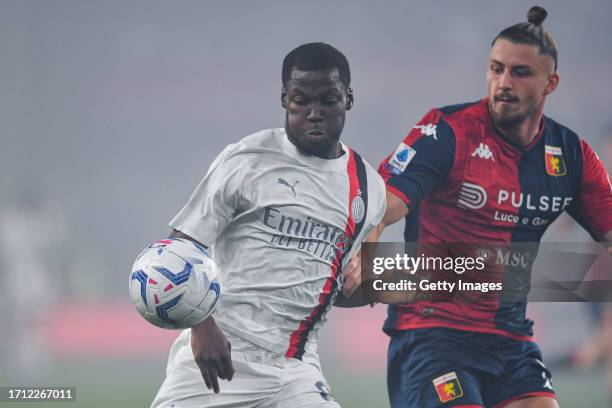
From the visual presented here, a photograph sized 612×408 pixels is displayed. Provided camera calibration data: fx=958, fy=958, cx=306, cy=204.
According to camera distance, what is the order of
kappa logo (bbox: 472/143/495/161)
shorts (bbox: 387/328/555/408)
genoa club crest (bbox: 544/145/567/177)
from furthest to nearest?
genoa club crest (bbox: 544/145/567/177)
kappa logo (bbox: 472/143/495/161)
shorts (bbox: 387/328/555/408)

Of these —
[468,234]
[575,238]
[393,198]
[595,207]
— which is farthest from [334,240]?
[575,238]

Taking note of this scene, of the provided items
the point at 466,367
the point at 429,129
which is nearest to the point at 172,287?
the point at 466,367

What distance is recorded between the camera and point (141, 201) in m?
14.6

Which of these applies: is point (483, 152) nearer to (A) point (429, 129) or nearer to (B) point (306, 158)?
(A) point (429, 129)

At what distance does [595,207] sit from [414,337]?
1105mm

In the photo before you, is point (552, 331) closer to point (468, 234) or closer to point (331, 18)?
point (331, 18)

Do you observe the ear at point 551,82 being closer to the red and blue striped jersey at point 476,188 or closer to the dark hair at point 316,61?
the red and blue striped jersey at point 476,188

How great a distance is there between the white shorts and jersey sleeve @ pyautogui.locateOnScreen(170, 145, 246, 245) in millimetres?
438

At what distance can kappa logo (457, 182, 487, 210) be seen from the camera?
4.36 meters

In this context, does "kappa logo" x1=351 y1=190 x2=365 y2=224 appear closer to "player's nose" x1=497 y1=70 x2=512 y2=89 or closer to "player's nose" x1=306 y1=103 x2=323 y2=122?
"player's nose" x1=306 y1=103 x2=323 y2=122

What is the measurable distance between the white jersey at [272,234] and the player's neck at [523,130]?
1.01 m

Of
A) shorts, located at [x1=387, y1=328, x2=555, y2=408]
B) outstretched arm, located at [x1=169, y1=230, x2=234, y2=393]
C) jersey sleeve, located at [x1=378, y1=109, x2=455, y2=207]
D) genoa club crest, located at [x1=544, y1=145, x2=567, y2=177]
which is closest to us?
outstretched arm, located at [x1=169, y1=230, x2=234, y2=393]
